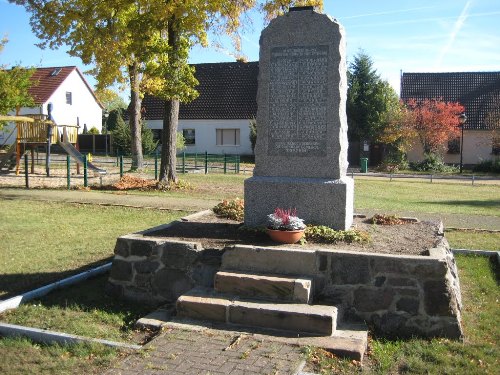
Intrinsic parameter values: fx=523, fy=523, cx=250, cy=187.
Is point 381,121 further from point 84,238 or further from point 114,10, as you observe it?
point 84,238

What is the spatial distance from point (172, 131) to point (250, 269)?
1245 centimetres

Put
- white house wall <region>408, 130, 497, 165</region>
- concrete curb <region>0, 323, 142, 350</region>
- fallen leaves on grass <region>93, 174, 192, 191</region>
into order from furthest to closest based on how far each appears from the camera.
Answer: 1. white house wall <region>408, 130, 497, 165</region>
2. fallen leaves on grass <region>93, 174, 192, 191</region>
3. concrete curb <region>0, 323, 142, 350</region>

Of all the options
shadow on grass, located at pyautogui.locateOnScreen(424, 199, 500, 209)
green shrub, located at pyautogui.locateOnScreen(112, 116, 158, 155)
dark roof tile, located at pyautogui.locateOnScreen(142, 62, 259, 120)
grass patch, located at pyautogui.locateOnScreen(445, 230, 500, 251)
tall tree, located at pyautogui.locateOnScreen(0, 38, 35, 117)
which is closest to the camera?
Answer: grass patch, located at pyautogui.locateOnScreen(445, 230, 500, 251)

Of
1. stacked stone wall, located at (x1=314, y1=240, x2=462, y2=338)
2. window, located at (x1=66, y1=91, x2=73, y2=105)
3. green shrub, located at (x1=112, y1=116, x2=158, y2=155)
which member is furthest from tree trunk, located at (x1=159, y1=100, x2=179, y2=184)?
window, located at (x1=66, y1=91, x2=73, y2=105)

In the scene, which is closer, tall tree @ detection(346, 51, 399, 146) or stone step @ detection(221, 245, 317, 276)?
stone step @ detection(221, 245, 317, 276)

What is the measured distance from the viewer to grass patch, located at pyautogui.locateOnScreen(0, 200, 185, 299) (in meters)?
7.24

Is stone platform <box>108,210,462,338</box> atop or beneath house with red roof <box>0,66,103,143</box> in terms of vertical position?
beneath

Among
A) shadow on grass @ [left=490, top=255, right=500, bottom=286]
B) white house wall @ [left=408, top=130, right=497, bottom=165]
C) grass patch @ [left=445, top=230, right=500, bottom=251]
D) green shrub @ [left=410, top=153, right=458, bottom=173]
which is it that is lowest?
shadow on grass @ [left=490, top=255, right=500, bottom=286]

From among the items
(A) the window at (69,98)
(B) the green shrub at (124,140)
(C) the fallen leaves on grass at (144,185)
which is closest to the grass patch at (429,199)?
(C) the fallen leaves on grass at (144,185)

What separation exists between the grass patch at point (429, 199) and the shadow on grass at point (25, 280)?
9012mm

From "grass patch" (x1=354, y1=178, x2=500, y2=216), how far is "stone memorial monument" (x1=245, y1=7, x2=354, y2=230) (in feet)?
24.3

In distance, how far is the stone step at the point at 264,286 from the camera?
5.45m

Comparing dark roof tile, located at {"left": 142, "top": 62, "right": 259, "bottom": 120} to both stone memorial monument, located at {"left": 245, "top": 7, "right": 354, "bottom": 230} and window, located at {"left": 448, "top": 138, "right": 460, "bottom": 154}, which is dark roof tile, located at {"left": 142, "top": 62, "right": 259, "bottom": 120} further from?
stone memorial monument, located at {"left": 245, "top": 7, "right": 354, "bottom": 230}

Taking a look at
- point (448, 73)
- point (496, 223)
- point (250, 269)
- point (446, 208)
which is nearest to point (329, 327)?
point (250, 269)
